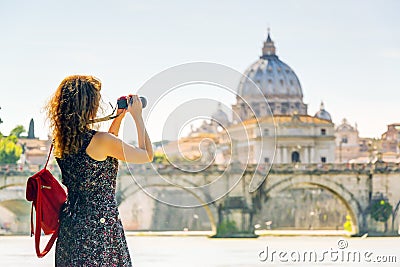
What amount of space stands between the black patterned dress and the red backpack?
4cm

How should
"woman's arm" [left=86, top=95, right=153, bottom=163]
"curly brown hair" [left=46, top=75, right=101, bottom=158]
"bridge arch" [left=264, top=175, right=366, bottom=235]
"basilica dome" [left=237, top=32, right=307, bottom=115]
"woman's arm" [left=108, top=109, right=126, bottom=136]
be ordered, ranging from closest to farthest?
"woman's arm" [left=86, top=95, right=153, bottom=163], "curly brown hair" [left=46, top=75, right=101, bottom=158], "woman's arm" [left=108, top=109, right=126, bottom=136], "bridge arch" [left=264, top=175, right=366, bottom=235], "basilica dome" [left=237, top=32, right=307, bottom=115]

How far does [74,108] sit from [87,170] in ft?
0.80

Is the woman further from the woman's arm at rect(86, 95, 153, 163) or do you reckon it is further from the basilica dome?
the basilica dome

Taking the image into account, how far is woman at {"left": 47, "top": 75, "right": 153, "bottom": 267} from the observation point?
4211mm

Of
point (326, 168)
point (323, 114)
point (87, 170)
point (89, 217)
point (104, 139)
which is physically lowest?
point (89, 217)

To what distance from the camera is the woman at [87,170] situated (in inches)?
166

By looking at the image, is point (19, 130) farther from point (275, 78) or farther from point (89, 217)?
point (89, 217)

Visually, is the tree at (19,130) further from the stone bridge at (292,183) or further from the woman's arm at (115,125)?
the woman's arm at (115,125)

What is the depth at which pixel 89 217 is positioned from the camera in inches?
168

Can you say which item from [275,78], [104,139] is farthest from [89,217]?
[275,78]

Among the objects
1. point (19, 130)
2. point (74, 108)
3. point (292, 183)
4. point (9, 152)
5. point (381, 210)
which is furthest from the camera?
A: point (19, 130)

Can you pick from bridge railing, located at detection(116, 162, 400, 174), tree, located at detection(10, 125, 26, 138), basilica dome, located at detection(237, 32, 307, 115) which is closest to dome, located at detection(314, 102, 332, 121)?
basilica dome, located at detection(237, 32, 307, 115)

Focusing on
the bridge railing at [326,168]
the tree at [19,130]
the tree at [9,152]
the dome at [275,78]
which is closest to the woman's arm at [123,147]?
the bridge railing at [326,168]

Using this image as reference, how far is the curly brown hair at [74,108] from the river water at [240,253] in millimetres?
17938
